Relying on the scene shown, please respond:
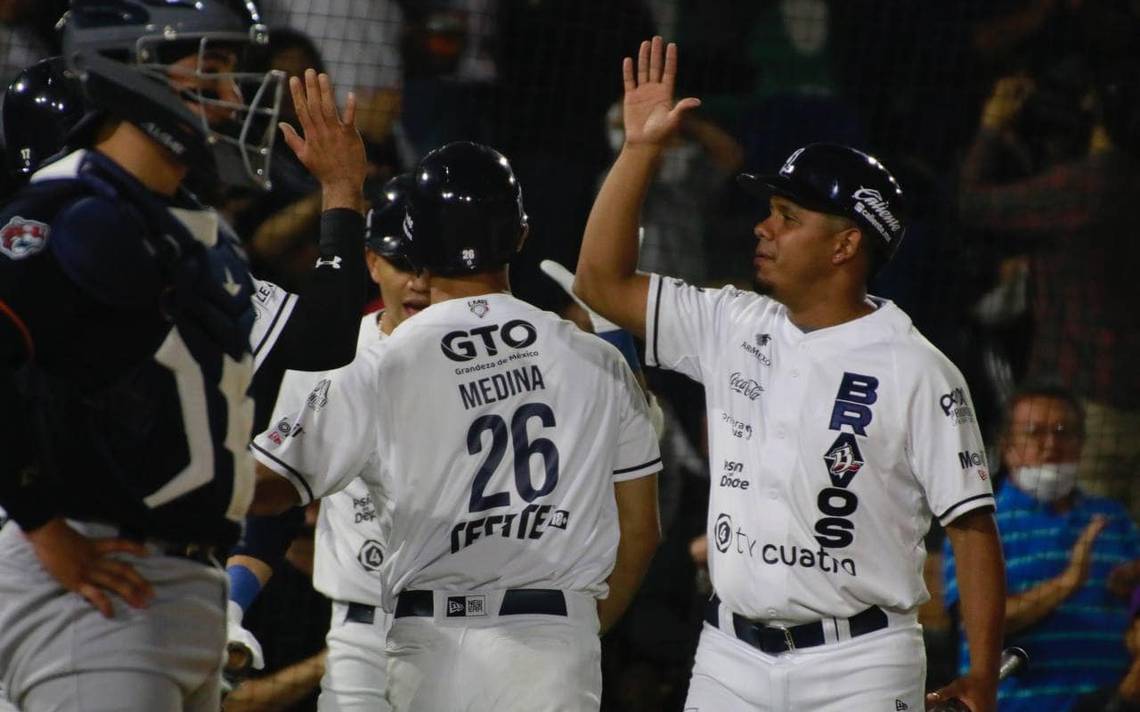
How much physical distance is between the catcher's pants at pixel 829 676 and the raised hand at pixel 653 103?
1068 mm

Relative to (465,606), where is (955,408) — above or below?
above

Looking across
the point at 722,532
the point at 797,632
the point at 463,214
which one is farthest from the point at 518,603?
the point at 463,214

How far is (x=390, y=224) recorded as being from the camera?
4.20m

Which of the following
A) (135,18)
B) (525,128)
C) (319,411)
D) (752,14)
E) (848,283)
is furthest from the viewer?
(752,14)

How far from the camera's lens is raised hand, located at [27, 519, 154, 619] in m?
2.28

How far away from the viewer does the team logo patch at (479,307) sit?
130 inches

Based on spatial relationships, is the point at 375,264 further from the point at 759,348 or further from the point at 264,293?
the point at 759,348

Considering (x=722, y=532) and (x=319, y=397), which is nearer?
(x=319, y=397)

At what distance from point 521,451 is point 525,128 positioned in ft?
11.4

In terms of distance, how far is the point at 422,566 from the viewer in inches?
125

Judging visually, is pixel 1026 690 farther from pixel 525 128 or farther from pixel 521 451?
pixel 525 128

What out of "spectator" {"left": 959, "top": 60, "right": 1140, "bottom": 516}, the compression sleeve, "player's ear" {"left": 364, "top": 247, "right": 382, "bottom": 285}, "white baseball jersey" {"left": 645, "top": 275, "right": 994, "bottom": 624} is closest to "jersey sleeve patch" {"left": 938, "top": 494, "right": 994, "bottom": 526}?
"white baseball jersey" {"left": 645, "top": 275, "right": 994, "bottom": 624}

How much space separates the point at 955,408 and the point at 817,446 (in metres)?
0.29

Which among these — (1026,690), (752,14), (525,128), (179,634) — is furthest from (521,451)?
(752,14)
